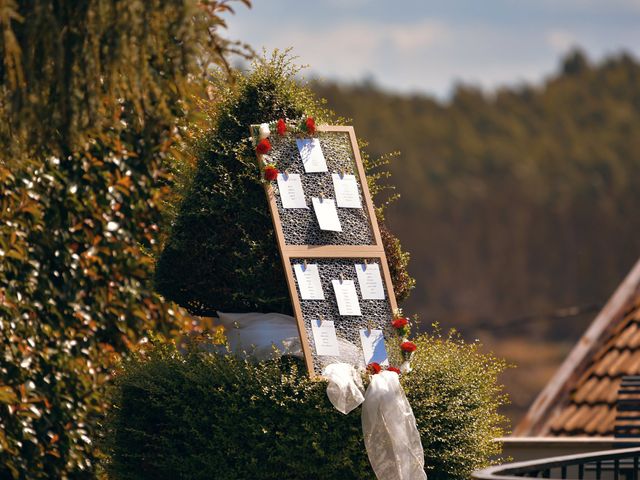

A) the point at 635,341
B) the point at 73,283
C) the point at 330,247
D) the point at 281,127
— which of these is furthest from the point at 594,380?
the point at 73,283

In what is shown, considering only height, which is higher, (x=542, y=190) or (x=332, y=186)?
(x=332, y=186)

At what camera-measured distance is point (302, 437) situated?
6715mm

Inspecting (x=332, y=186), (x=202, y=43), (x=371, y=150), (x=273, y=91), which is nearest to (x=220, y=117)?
(x=273, y=91)

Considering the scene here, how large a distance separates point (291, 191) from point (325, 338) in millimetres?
961

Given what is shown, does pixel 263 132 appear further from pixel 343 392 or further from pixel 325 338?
pixel 343 392

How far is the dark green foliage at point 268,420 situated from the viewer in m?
6.73

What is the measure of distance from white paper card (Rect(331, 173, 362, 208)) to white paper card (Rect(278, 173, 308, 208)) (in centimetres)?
28

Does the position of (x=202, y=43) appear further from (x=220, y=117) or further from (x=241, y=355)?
(x=241, y=355)

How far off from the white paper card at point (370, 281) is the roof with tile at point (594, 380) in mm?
2992

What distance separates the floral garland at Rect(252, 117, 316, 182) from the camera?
7.22m

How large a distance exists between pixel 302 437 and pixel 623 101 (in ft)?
116

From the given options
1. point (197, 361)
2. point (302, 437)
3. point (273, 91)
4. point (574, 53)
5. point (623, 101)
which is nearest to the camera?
point (302, 437)

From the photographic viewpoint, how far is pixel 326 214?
7391 millimetres

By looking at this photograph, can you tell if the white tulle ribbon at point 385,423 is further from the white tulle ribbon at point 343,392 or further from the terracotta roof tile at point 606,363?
the terracotta roof tile at point 606,363
